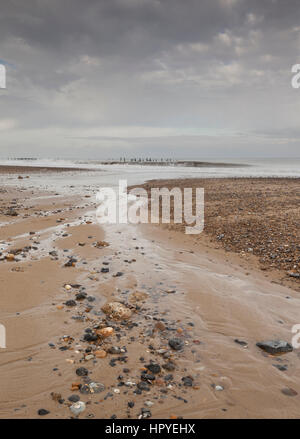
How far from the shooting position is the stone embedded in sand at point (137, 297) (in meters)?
6.01

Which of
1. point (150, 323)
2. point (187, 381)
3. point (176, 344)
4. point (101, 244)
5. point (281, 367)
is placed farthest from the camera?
point (101, 244)

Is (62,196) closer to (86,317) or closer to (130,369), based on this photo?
(86,317)

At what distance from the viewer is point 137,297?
241 inches

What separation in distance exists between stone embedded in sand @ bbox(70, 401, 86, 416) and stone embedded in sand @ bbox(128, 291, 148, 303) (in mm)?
2693

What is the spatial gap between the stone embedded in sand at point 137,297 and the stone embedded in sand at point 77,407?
269 cm

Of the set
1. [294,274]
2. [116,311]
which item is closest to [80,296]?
[116,311]

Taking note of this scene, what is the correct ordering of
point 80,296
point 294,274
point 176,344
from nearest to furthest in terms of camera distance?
point 176,344 < point 80,296 < point 294,274

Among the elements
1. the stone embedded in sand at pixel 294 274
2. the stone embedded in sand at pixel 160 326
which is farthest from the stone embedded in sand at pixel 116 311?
the stone embedded in sand at pixel 294 274

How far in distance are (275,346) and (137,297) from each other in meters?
2.80

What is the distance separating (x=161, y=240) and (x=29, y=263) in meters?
4.70

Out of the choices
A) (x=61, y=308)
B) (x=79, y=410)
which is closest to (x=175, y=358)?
(x=79, y=410)

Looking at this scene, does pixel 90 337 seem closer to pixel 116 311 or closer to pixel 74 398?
pixel 116 311

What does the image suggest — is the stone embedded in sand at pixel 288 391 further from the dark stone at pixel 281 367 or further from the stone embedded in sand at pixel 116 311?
the stone embedded in sand at pixel 116 311

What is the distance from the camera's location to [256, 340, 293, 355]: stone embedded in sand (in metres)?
4.49
